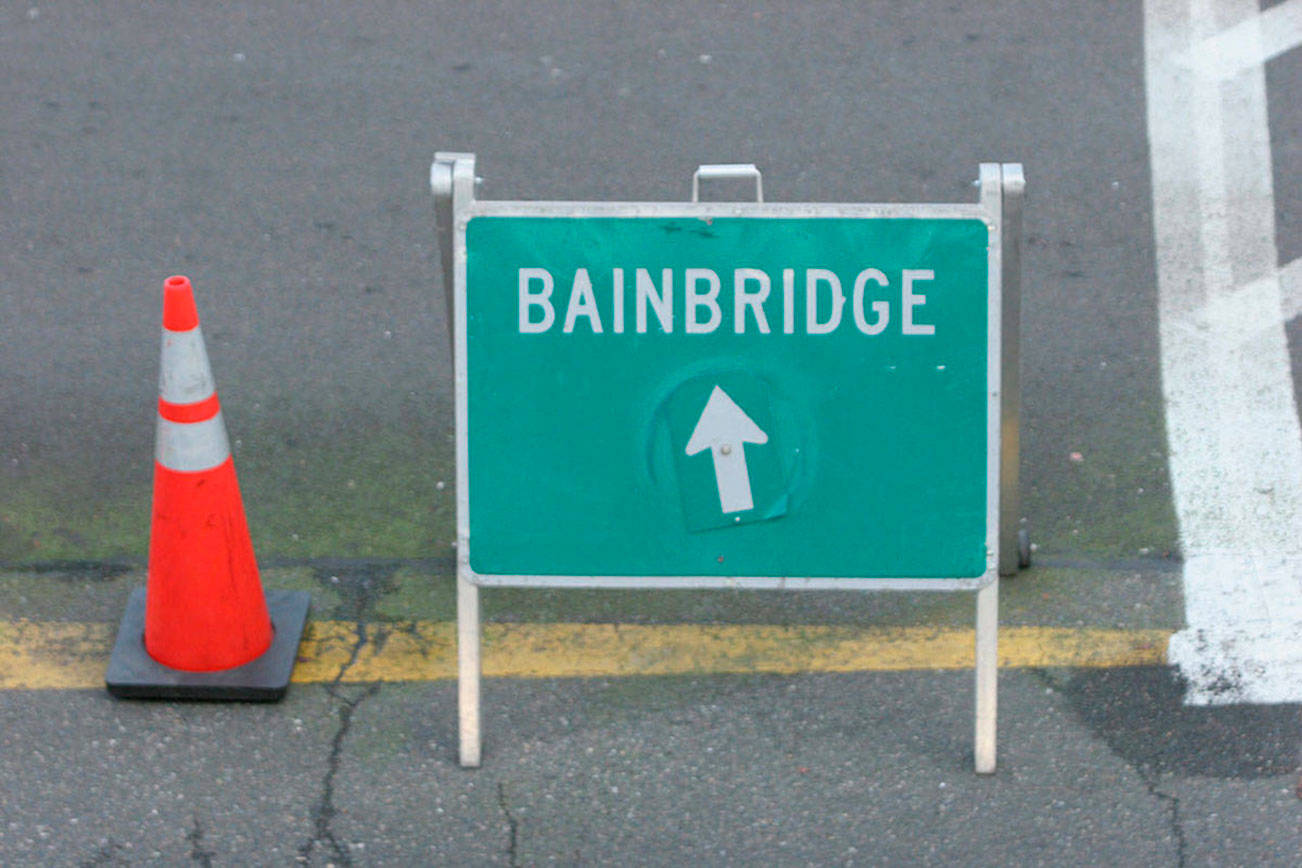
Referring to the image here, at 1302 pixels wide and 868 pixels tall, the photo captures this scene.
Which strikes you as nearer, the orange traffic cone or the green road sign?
the green road sign

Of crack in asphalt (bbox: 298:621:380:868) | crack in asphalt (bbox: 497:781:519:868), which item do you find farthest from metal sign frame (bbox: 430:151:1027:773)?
crack in asphalt (bbox: 298:621:380:868)

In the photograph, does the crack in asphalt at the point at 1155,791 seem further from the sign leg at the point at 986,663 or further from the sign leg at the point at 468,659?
the sign leg at the point at 468,659

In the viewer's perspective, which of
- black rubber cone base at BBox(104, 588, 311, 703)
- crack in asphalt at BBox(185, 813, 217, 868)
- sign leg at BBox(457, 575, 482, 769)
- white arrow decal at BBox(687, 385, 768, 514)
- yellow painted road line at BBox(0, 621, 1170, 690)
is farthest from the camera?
yellow painted road line at BBox(0, 621, 1170, 690)

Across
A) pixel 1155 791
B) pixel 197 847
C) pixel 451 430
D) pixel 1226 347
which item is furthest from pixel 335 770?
pixel 1226 347

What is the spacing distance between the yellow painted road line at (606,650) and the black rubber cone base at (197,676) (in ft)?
0.21

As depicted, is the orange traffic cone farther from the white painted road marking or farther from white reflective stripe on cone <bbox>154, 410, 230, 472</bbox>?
the white painted road marking

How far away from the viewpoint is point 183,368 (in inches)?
155

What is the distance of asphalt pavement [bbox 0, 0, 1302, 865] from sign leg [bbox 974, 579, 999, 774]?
0.13m

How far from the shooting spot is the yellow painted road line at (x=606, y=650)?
4.23m

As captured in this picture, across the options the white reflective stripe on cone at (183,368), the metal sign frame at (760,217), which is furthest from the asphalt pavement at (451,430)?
the white reflective stripe on cone at (183,368)

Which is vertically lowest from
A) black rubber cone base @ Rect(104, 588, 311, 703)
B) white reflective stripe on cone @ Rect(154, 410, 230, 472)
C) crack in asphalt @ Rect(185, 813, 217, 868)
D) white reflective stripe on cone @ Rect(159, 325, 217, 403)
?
crack in asphalt @ Rect(185, 813, 217, 868)

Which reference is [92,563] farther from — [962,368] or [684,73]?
[684,73]

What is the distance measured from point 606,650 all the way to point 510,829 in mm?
666

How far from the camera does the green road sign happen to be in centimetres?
370
